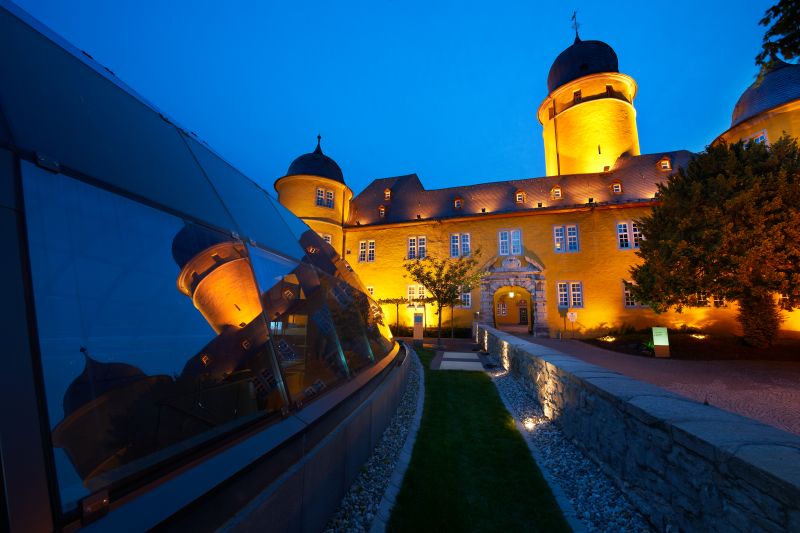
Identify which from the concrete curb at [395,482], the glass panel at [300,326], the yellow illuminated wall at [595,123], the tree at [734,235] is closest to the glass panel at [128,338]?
the glass panel at [300,326]

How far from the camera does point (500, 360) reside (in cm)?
1206

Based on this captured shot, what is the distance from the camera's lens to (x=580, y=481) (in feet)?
13.3

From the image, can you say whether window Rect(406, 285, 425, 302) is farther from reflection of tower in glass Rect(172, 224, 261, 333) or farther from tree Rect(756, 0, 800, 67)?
reflection of tower in glass Rect(172, 224, 261, 333)

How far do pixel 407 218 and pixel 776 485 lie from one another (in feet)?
90.5

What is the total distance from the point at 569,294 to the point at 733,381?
13913 millimetres

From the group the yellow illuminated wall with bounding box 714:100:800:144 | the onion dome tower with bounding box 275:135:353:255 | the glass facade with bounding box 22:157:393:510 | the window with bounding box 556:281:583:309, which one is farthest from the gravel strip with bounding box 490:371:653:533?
the onion dome tower with bounding box 275:135:353:255

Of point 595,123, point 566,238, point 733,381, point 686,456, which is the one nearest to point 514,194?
point 566,238

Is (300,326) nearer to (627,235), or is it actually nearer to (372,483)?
(372,483)

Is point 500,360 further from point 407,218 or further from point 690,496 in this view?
point 407,218

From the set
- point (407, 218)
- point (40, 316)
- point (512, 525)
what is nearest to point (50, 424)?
point (40, 316)

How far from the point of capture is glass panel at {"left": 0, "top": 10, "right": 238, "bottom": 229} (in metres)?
2.02

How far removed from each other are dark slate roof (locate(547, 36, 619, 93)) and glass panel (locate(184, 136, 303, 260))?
3639cm

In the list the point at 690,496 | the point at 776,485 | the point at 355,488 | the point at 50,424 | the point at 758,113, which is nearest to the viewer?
the point at 50,424

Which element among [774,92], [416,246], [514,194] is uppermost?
[774,92]
